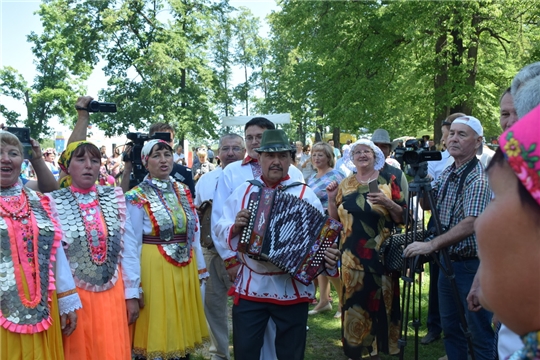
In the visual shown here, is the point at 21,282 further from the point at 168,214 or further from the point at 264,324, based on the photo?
the point at 264,324

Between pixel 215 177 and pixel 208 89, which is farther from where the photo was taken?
pixel 208 89

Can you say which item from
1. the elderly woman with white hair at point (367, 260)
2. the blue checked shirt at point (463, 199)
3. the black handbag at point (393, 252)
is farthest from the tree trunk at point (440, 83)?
the blue checked shirt at point (463, 199)

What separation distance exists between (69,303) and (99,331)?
32 centimetres

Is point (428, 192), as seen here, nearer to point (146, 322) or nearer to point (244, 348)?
point (244, 348)

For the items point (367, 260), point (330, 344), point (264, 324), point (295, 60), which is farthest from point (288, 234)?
point (295, 60)

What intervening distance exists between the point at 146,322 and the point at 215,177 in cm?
168

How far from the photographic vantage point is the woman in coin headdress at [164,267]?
4.07 m

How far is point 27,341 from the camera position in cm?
304

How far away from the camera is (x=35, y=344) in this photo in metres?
3.06

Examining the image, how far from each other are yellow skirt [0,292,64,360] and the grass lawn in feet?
5.94

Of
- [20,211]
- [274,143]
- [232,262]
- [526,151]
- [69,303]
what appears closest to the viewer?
[526,151]

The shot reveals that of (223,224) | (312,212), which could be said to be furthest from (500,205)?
(223,224)

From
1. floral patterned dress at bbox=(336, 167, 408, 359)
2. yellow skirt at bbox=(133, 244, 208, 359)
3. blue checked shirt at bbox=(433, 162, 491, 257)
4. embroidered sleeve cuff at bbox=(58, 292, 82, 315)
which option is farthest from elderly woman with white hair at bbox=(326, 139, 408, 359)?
embroidered sleeve cuff at bbox=(58, 292, 82, 315)

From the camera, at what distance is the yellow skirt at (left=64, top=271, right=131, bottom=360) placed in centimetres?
342
